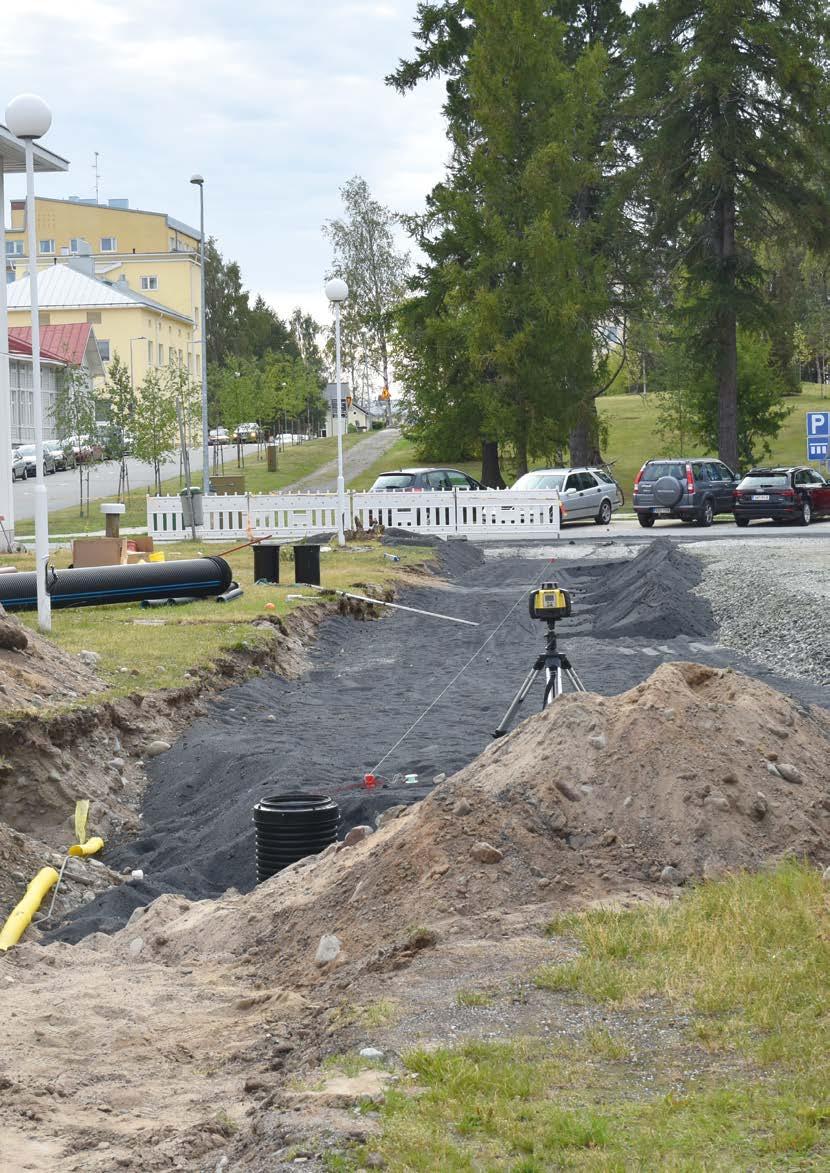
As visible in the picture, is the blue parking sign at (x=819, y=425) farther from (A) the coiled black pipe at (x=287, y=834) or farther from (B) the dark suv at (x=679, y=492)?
(A) the coiled black pipe at (x=287, y=834)

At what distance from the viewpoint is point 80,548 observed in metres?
20.8

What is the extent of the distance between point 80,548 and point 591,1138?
17535 mm

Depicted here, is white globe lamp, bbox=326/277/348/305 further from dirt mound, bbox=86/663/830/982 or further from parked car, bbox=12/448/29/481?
parked car, bbox=12/448/29/481

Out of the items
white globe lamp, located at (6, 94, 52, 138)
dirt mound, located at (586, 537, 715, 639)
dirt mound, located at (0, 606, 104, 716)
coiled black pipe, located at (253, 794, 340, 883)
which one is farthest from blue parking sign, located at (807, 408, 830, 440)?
coiled black pipe, located at (253, 794, 340, 883)

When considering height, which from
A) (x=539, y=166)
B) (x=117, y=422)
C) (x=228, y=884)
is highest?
(x=539, y=166)

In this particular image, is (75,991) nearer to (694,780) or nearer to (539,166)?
(694,780)

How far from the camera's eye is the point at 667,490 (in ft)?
124

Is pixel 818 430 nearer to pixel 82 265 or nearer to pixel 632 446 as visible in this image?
pixel 632 446

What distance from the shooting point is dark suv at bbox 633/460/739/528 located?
1496 inches

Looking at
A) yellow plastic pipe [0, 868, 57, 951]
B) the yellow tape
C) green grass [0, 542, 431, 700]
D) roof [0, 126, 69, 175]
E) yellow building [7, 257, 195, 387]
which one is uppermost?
yellow building [7, 257, 195, 387]

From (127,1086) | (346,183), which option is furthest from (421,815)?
(346,183)

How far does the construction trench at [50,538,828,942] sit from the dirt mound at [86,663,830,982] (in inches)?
56.4

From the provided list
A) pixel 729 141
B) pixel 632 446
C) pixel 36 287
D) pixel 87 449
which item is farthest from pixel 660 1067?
pixel 632 446

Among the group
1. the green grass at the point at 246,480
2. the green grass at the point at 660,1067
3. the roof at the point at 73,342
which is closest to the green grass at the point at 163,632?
the green grass at the point at 660,1067
